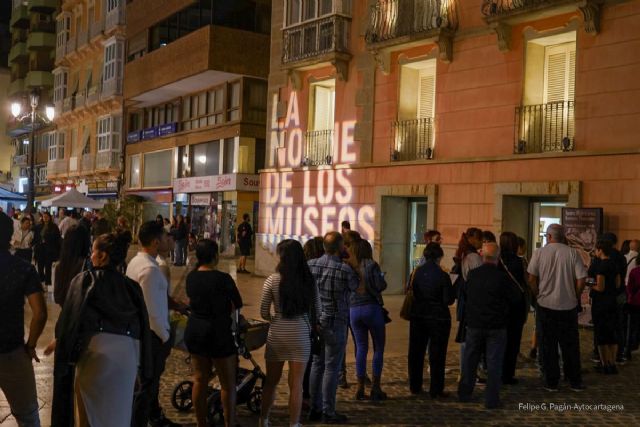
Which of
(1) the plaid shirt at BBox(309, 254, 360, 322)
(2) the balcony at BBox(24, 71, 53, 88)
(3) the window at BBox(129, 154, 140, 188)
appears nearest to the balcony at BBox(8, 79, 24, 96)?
(2) the balcony at BBox(24, 71, 53, 88)

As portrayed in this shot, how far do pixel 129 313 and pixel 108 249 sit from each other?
46cm

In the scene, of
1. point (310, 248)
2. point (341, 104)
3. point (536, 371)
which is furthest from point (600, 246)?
point (341, 104)

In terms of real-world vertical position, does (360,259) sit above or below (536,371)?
above

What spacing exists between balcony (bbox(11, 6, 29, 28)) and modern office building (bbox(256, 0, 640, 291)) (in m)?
40.0

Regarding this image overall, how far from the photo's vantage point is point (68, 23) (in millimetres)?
43312

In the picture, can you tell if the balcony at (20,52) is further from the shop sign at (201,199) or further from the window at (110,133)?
the shop sign at (201,199)

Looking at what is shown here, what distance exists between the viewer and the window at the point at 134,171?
3453 centimetres

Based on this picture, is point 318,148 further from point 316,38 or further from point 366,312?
point 366,312

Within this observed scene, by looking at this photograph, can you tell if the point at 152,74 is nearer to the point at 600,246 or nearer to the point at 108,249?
the point at 600,246

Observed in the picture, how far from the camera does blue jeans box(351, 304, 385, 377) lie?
7.38 meters

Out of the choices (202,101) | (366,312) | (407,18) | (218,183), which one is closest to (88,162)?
(202,101)

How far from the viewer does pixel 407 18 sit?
636 inches

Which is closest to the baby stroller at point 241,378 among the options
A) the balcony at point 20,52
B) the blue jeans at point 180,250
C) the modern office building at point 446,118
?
the modern office building at point 446,118

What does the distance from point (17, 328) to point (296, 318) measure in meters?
2.16
